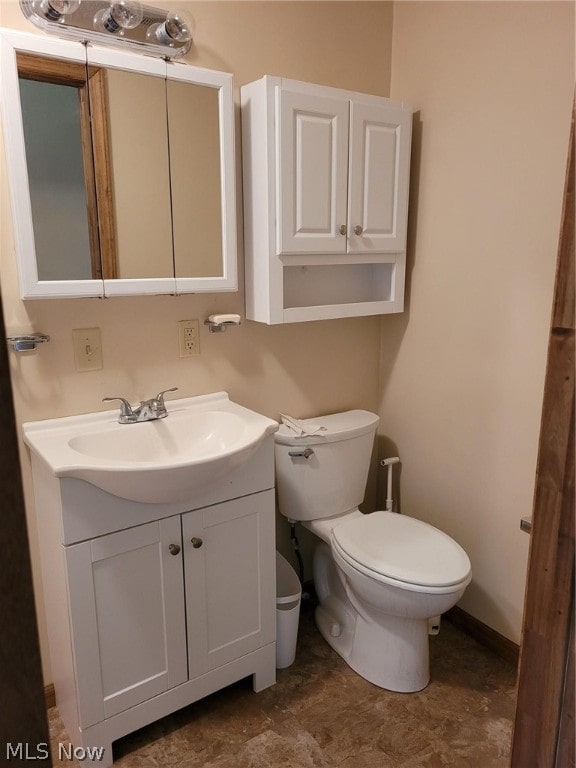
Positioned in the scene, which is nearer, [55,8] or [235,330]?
[55,8]

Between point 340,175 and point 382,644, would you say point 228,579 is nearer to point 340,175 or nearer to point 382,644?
point 382,644

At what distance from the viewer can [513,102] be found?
173 cm

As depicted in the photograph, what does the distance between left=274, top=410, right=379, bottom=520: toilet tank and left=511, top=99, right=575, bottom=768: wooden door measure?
1.21 m

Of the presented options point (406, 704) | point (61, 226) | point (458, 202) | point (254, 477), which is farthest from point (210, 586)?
point (458, 202)

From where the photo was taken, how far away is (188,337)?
186cm

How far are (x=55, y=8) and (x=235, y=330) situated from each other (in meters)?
1.03

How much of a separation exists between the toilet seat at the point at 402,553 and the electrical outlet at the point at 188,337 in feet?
2.61

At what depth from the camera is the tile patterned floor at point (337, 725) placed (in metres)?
1.61

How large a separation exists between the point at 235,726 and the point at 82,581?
711 millimetres

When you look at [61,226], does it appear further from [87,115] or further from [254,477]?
[254,477]

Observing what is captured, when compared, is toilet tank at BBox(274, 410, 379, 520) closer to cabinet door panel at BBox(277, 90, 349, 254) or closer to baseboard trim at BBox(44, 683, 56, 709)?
cabinet door panel at BBox(277, 90, 349, 254)

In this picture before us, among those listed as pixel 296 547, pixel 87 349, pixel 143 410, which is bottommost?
pixel 296 547

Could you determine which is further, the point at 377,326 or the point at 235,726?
the point at 377,326

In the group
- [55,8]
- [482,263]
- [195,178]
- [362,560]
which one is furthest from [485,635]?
[55,8]
